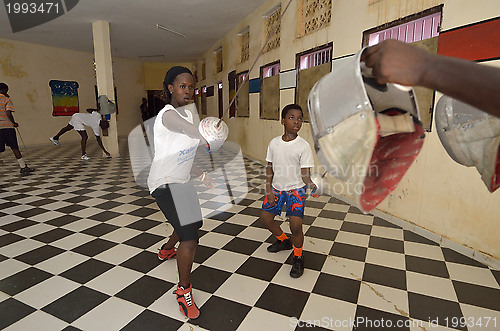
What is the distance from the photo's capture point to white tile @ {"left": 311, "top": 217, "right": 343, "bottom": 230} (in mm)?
3109

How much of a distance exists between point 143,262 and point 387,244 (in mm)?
2173

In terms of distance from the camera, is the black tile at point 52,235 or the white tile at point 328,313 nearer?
the white tile at point 328,313

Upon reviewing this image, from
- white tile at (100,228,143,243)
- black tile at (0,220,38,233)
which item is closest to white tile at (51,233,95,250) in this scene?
white tile at (100,228,143,243)

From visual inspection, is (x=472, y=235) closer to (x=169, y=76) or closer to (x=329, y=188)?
(x=329, y=188)

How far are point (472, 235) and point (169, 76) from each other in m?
2.73

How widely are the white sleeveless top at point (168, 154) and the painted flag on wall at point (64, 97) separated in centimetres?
1077

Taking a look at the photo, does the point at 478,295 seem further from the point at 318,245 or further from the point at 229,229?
the point at 229,229

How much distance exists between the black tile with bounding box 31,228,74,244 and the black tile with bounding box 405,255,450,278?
123 inches

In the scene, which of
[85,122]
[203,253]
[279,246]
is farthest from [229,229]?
[85,122]

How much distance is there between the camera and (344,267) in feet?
7.39

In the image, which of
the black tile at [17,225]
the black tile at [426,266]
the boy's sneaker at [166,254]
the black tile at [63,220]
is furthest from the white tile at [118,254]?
the black tile at [426,266]

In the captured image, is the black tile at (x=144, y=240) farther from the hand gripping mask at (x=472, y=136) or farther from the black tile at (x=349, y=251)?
the hand gripping mask at (x=472, y=136)

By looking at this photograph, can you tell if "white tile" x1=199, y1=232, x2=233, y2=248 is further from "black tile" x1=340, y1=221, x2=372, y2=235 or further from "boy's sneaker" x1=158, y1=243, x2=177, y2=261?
"black tile" x1=340, y1=221, x2=372, y2=235

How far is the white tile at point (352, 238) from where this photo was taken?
106 inches
